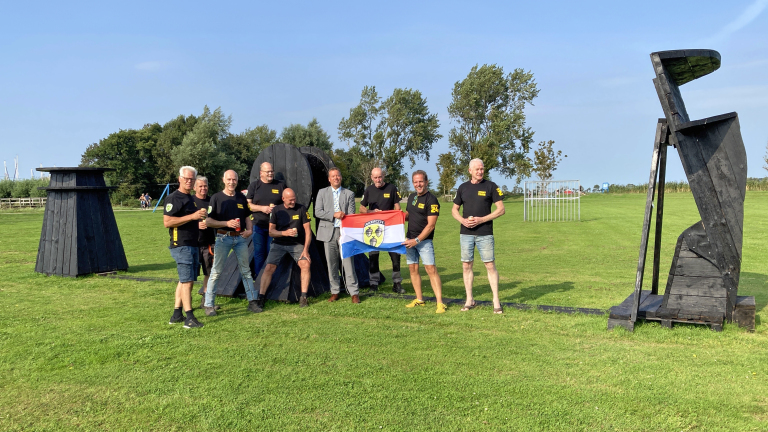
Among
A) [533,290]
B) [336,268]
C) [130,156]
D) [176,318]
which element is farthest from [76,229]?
[130,156]

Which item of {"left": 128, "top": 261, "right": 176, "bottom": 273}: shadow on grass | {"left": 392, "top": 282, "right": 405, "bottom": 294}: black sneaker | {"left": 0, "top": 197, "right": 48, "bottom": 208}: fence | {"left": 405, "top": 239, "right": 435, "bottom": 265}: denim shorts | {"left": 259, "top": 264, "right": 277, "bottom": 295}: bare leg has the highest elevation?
{"left": 0, "top": 197, "right": 48, "bottom": 208}: fence

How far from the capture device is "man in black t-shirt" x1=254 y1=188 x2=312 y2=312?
8062 mm

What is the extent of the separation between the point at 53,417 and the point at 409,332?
3.69 m

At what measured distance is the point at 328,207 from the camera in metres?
8.58

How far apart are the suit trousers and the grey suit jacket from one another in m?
0.10

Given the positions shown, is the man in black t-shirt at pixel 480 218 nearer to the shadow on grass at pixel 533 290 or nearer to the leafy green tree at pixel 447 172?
the shadow on grass at pixel 533 290

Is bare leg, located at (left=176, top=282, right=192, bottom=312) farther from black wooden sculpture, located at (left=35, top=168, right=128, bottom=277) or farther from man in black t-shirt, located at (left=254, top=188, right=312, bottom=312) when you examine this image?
black wooden sculpture, located at (left=35, top=168, right=128, bottom=277)

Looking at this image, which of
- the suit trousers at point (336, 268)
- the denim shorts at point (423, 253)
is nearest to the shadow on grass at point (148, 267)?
the suit trousers at point (336, 268)

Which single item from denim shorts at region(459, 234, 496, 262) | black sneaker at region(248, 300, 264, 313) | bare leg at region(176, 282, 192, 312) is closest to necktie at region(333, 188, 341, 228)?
black sneaker at region(248, 300, 264, 313)

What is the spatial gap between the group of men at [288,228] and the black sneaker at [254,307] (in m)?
0.01

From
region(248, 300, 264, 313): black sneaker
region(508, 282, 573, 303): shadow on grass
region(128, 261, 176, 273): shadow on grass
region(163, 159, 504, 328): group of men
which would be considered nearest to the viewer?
A: region(163, 159, 504, 328): group of men

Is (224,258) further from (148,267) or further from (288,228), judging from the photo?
(148,267)

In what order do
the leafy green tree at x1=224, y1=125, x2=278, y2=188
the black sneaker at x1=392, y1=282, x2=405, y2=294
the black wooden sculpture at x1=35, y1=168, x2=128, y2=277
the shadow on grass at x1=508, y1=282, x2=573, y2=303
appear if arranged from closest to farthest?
the shadow on grass at x1=508, y1=282, x2=573, y2=303 → the black sneaker at x1=392, y1=282, x2=405, y2=294 → the black wooden sculpture at x1=35, y1=168, x2=128, y2=277 → the leafy green tree at x1=224, y1=125, x2=278, y2=188

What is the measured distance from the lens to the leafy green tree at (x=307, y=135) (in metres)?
66.8
